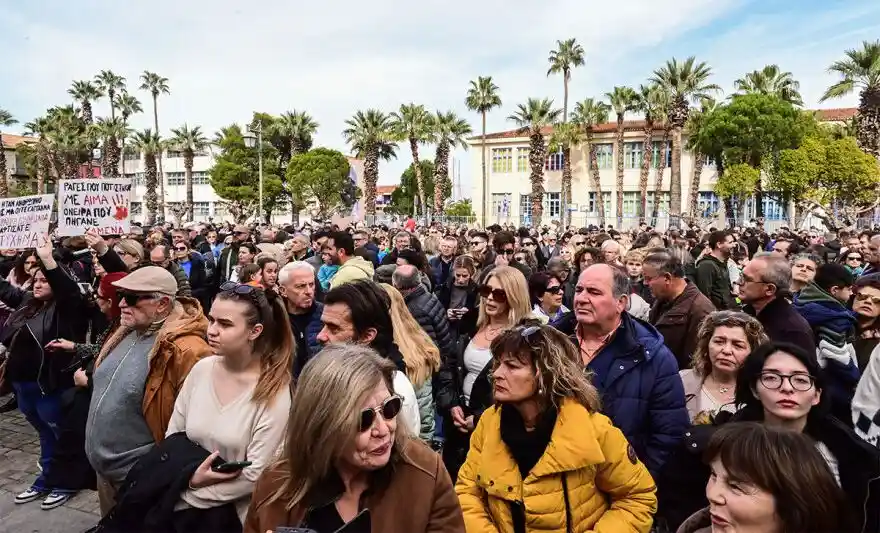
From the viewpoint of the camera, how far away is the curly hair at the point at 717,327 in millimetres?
3318

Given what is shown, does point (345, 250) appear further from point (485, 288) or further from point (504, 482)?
point (504, 482)

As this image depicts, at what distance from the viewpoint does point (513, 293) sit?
4004 millimetres

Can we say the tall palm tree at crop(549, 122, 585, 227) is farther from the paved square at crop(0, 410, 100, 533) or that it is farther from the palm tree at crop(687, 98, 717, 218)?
the paved square at crop(0, 410, 100, 533)

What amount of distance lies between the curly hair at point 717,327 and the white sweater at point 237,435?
2.26 meters

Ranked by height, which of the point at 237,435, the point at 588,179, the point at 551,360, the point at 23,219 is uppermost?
the point at 588,179

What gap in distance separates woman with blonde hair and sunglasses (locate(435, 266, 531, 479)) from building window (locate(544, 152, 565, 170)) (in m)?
50.5

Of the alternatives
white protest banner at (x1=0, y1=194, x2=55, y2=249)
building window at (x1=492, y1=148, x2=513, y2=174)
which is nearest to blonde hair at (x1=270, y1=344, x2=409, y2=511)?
white protest banner at (x1=0, y1=194, x2=55, y2=249)

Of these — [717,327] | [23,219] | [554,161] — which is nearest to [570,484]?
[717,327]

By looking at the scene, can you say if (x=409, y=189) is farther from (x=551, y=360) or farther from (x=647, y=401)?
(x=551, y=360)

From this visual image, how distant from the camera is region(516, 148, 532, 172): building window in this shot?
5409cm

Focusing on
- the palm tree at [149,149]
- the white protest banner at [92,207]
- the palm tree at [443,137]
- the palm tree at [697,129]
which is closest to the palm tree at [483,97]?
the palm tree at [443,137]

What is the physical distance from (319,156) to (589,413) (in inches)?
1844

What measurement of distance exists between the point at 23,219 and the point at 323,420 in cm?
571

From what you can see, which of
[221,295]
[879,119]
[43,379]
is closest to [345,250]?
[43,379]
